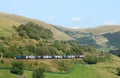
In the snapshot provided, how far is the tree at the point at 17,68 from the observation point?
15000cm

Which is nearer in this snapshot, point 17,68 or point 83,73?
point 17,68

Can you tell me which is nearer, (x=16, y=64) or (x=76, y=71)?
(x=16, y=64)

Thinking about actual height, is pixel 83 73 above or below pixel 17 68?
below

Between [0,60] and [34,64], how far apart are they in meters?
16.2

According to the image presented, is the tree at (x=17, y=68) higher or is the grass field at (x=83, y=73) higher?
the tree at (x=17, y=68)

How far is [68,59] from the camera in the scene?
648 feet

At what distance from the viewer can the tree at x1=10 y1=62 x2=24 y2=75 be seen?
492 feet

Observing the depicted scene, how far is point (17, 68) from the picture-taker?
495 feet

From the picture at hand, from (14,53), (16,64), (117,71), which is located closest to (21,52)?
(14,53)

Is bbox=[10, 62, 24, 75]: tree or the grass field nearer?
bbox=[10, 62, 24, 75]: tree

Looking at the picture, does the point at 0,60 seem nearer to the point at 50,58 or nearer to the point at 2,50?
the point at 2,50

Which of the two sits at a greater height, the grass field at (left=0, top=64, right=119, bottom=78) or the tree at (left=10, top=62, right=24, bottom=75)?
the tree at (left=10, top=62, right=24, bottom=75)

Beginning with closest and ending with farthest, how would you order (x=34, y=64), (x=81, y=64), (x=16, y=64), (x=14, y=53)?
1. (x=16, y=64)
2. (x=34, y=64)
3. (x=14, y=53)
4. (x=81, y=64)

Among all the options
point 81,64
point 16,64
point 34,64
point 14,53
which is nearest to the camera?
point 16,64
